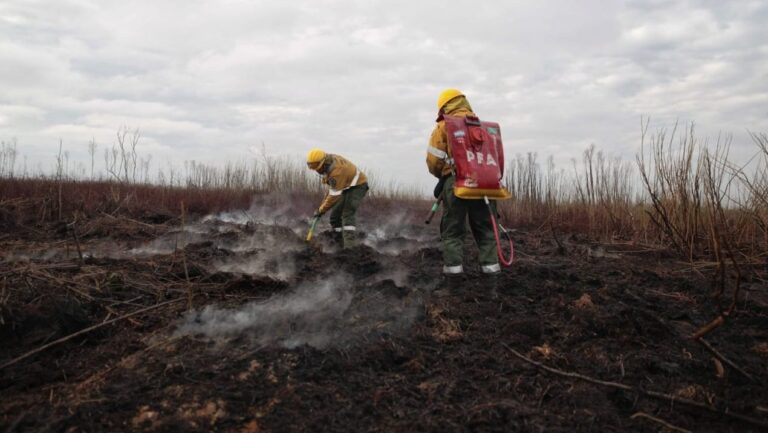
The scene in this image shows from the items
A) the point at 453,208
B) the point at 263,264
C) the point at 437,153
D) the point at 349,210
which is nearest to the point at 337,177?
the point at 349,210

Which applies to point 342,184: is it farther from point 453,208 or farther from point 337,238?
point 453,208

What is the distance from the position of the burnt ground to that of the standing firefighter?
13.9 inches

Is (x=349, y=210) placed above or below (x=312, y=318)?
above

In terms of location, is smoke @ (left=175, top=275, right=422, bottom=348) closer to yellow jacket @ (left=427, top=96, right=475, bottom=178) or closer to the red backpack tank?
the red backpack tank

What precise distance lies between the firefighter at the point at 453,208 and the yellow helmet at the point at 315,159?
9.17 ft

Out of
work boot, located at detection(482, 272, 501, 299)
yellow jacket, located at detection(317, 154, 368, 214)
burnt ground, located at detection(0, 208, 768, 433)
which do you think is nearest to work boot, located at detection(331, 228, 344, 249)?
yellow jacket, located at detection(317, 154, 368, 214)

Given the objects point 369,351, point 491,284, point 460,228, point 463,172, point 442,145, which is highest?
point 442,145

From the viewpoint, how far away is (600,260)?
575 cm

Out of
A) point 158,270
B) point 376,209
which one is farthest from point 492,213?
point 376,209

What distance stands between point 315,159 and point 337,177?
16.2 inches

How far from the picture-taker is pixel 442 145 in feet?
15.1

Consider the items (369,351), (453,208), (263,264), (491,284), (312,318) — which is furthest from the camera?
(263,264)

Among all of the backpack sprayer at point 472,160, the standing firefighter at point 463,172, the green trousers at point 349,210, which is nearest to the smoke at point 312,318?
the standing firefighter at point 463,172

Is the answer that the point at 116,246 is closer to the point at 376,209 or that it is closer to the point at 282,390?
the point at 282,390
